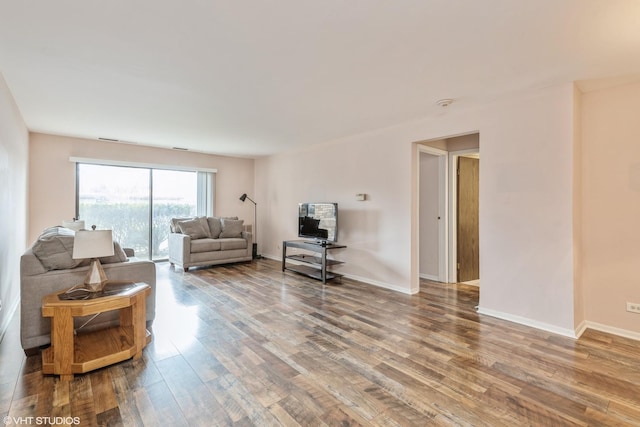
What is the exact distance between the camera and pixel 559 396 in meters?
1.91

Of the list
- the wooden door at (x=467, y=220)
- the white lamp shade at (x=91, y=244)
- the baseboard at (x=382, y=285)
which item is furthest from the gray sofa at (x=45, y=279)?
the wooden door at (x=467, y=220)

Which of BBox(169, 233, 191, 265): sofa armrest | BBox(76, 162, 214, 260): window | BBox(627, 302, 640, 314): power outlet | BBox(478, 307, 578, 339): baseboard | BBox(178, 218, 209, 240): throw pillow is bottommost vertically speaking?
BBox(478, 307, 578, 339): baseboard

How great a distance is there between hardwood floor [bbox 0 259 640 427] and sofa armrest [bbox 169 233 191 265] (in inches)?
82.3

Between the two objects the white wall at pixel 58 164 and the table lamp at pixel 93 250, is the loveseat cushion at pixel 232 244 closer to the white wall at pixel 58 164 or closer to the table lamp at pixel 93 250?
the white wall at pixel 58 164

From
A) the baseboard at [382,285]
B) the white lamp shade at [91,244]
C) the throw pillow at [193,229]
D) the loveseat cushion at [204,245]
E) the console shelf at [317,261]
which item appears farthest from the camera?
the throw pillow at [193,229]

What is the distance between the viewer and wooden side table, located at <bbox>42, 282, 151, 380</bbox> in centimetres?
205

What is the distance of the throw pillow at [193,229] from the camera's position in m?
5.72

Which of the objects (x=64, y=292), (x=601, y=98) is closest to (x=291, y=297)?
(x=64, y=292)

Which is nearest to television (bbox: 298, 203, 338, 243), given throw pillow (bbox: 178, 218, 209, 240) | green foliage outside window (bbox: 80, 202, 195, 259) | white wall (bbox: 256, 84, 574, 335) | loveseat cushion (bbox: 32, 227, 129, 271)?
white wall (bbox: 256, 84, 574, 335)

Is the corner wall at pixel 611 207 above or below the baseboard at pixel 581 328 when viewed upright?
above

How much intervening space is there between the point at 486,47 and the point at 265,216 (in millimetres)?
5672

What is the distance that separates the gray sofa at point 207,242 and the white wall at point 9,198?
2.08 m

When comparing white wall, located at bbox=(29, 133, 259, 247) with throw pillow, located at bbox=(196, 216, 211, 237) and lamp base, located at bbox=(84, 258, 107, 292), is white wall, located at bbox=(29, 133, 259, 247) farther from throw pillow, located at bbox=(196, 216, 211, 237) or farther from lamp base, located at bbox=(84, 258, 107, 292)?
lamp base, located at bbox=(84, 258, 107, 292)

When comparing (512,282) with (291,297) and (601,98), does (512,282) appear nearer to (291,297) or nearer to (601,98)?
(601,98)
